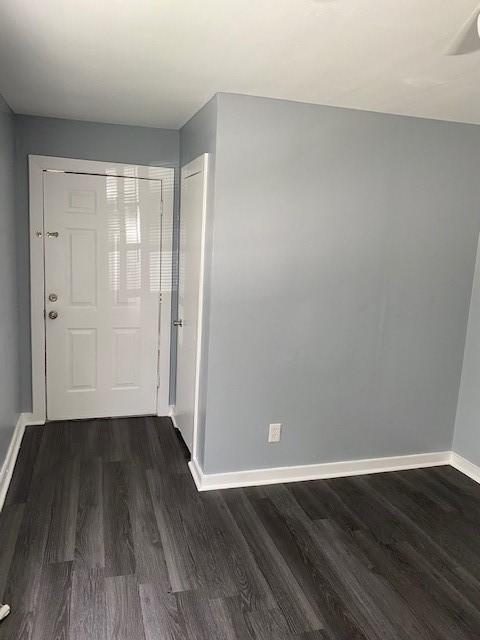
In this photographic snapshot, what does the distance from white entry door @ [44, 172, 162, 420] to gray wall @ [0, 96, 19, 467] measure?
0.32 meters

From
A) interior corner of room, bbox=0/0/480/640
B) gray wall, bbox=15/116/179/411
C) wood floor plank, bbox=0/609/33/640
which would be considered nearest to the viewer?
wood floor plank, bbox=0/609/33/640

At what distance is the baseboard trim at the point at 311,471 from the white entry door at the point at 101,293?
1.10 metres

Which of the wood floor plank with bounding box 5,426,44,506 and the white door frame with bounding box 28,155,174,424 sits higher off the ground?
the white door frame with bounding box 28,155,174,424

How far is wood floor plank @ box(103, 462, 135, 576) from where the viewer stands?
242 centimetres

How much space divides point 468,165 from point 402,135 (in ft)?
1.73

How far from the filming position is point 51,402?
3.94m

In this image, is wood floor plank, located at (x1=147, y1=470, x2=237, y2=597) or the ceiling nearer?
the ceiling

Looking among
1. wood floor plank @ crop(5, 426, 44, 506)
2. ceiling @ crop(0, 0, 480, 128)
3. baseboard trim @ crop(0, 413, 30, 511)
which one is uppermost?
ceiling @ crop(0, 0, 480, 128)

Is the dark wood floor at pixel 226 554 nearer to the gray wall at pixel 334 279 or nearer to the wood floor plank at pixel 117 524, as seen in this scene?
the wood floor plank at pixel 117 524

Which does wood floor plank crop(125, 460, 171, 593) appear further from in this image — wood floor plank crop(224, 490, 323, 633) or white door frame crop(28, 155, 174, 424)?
white door frame crop(28, 155, 174, 424)

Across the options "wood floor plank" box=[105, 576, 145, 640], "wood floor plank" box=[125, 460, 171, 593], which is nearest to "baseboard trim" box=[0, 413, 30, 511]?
"wood floor plank" box=[125, 460, 171, 593]

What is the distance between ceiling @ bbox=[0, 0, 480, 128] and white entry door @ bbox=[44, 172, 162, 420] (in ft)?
2.67

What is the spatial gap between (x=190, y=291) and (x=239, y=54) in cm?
165

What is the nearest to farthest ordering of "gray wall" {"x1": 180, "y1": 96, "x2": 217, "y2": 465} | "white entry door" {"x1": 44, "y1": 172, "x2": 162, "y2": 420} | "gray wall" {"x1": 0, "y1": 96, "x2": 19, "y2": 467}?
"gray wall" {"x1": 180, "y1": 96, "x2": 217, "y2": 465}, "gray wall" {"x1": 0, "y1": 96, "x2": 19, "y2": 467}, "white entry door" {"x1": 44, "y1": 172, "x2": 162, "y2": 420}
